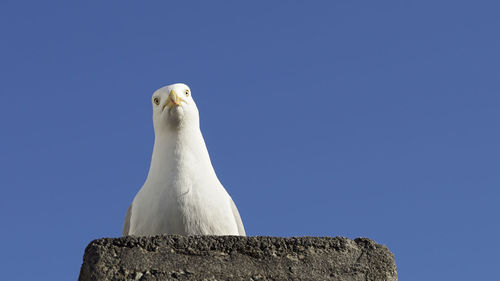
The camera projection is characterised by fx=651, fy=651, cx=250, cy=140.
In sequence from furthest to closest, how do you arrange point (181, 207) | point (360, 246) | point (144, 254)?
point (181, 207) → point (360, 246) → point (144, 254)

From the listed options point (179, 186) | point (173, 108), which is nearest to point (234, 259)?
point (179, 186)

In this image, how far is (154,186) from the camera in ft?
16.2

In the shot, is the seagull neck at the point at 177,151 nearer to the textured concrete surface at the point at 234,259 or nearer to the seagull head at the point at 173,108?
the seagull head at the point at 173,108

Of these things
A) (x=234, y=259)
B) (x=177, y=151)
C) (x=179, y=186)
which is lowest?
(x=234, y=259)

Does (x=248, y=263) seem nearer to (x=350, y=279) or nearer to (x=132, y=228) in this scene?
(x=350, y=279)

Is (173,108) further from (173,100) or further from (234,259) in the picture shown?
(234,259)

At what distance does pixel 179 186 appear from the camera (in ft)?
15.9

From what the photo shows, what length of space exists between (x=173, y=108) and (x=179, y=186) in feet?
2.28

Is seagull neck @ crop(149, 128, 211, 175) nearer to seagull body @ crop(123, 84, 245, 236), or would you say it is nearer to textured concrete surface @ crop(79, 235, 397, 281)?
seagull body @ crop(123, 84, 245, 236)

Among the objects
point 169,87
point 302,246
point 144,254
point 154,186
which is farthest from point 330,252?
point 169,87

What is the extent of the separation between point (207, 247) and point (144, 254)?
36cm

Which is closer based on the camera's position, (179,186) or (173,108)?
(179,186)

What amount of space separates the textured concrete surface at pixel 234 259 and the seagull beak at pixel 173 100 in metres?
1.66

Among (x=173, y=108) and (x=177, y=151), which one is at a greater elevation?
(x=173, y=108)
